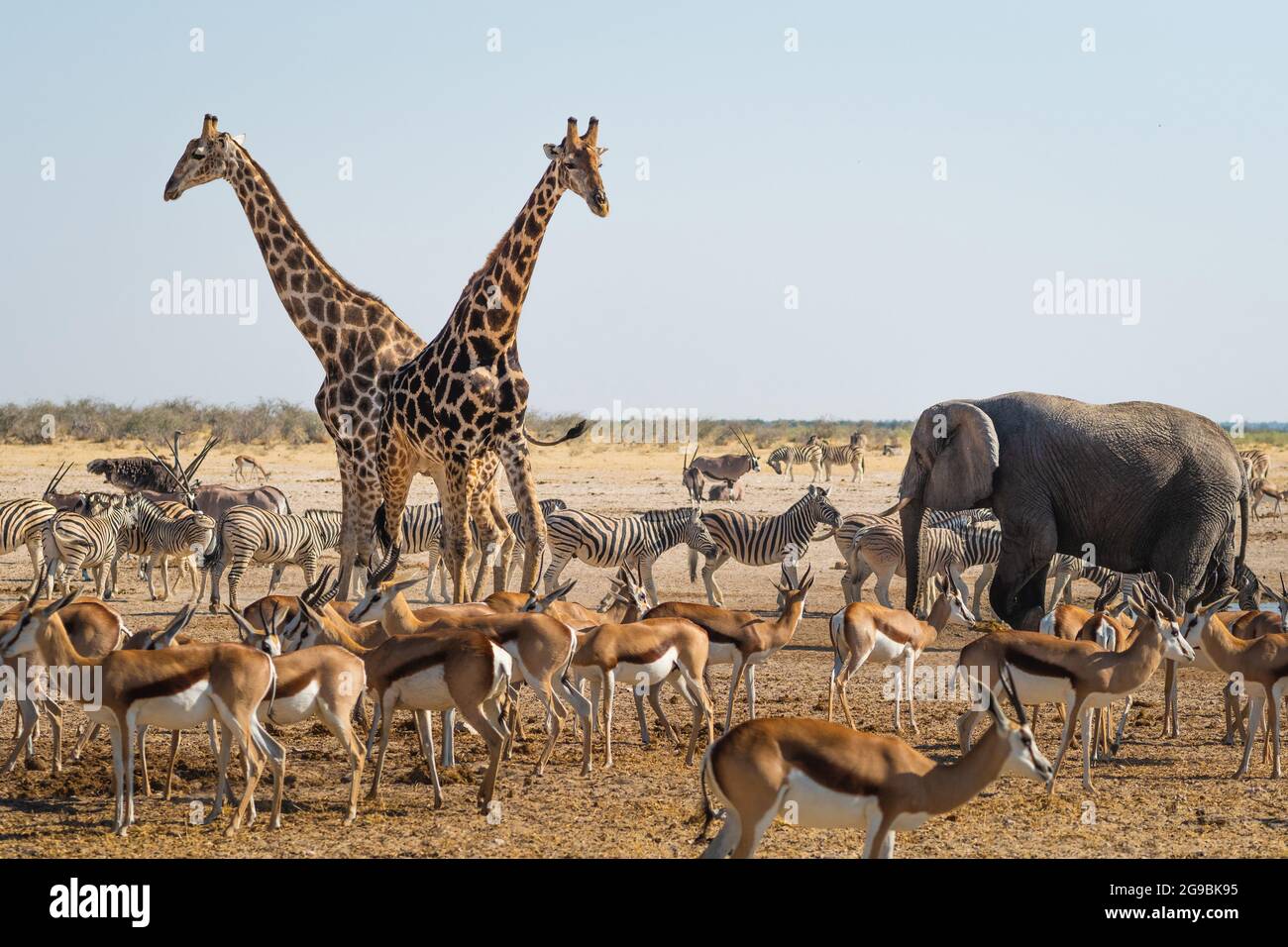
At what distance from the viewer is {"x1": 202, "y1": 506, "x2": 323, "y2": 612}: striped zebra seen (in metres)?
18.1

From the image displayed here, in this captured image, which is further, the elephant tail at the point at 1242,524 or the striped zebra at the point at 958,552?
the striped zebra at the point at 958,552

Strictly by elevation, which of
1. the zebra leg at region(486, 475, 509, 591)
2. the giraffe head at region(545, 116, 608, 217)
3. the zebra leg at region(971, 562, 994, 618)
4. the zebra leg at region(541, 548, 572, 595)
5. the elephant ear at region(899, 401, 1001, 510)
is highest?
the giraffe head at region(545, 116, 608, 217)

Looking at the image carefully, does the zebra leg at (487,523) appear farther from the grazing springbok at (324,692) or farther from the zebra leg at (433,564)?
A: the zebra leg at (433,564)

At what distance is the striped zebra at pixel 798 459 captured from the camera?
1627 inches

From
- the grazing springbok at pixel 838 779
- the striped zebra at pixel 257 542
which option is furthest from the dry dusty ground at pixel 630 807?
the striped zebra at pixel 257 542

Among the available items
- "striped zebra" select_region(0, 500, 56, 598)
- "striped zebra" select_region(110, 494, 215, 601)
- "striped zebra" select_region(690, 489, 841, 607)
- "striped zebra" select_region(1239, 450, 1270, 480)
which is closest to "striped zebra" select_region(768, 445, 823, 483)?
"striped zebra" select_region(1239, 450, 1270, 480)

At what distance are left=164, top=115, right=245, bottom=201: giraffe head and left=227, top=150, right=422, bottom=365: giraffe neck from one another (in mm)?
115

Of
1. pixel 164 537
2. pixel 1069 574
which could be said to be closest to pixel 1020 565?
pixel 1069 574

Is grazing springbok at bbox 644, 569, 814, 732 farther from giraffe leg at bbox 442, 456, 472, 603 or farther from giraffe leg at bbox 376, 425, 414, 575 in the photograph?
giraffe leg at bbox 376, 425, 414, 575

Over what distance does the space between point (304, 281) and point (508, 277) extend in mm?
2277

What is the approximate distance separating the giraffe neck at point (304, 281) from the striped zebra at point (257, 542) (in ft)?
15.7

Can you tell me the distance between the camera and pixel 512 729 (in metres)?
10.8

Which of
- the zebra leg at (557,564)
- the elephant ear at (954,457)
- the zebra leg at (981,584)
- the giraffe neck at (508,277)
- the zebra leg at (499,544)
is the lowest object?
the zebra leg at (981,584)
